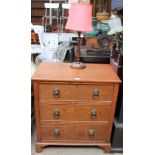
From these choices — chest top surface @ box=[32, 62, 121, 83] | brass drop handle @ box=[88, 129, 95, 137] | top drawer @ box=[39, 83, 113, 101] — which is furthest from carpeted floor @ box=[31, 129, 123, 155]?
chest top surface @ box=[32, 62, 121, 83]

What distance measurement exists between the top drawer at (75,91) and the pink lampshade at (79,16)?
44 cm

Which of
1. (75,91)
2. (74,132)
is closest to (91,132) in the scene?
(74,132)

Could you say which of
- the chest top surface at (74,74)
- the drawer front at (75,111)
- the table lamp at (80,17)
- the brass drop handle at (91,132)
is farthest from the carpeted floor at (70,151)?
the table lamp at (80,17)

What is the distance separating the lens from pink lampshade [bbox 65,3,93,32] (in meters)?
1.52

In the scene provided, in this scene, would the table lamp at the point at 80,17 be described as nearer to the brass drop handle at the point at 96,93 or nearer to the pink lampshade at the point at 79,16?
the pink lampshade at the point at 79,16

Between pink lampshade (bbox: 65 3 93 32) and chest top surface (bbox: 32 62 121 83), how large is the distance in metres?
0.34

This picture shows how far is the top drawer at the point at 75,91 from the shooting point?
154 centimetres

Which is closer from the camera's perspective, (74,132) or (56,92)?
(56,92)

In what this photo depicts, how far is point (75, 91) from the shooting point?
1559mm

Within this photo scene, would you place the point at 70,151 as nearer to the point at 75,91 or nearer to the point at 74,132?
the point at 74,132

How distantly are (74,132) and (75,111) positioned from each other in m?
0.19

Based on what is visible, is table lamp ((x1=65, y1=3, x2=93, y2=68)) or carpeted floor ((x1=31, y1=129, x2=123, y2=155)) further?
carpeted floor ((x1=31, y1=129, x2=123, y2=155))

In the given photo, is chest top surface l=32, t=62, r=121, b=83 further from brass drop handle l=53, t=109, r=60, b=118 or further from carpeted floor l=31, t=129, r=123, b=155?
carpeted floor l=31, t=129, r=123, b=155
